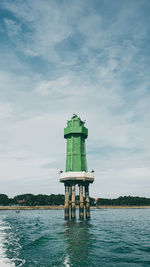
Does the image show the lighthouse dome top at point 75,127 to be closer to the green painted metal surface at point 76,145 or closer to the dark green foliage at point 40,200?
the green painted metal surface at point 76,145

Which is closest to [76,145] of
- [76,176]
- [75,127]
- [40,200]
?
[75,127]

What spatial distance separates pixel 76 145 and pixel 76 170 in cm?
549

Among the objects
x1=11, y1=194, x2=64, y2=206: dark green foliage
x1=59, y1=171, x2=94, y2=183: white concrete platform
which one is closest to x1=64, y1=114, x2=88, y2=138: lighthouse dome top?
x1=59, y1=171, x2=94, y2=183: white concrete platform

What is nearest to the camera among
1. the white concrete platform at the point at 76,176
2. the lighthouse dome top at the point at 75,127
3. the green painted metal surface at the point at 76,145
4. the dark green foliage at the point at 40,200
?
the white concrete platform at the point at 76,176

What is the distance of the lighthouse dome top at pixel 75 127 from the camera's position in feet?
162

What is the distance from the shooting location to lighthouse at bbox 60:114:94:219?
4619 cm

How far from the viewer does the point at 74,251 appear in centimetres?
2045

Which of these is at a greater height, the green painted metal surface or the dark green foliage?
the green painted metal surface

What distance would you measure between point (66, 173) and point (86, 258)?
2837 cm

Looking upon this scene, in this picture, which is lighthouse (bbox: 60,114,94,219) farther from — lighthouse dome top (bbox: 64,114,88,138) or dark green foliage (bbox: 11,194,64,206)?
dark green foliage (bbox: 11,194,64,206)

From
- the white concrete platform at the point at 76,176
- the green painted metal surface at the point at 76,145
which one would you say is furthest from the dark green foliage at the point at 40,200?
the white concrete platform at the point at 76,176

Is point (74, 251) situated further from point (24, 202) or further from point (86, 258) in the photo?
point (24, 202)

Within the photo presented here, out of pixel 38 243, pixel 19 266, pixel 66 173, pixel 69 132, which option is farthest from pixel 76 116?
pixel 19 266

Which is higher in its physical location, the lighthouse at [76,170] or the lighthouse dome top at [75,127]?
the lighthouse dome top at [75,127]
